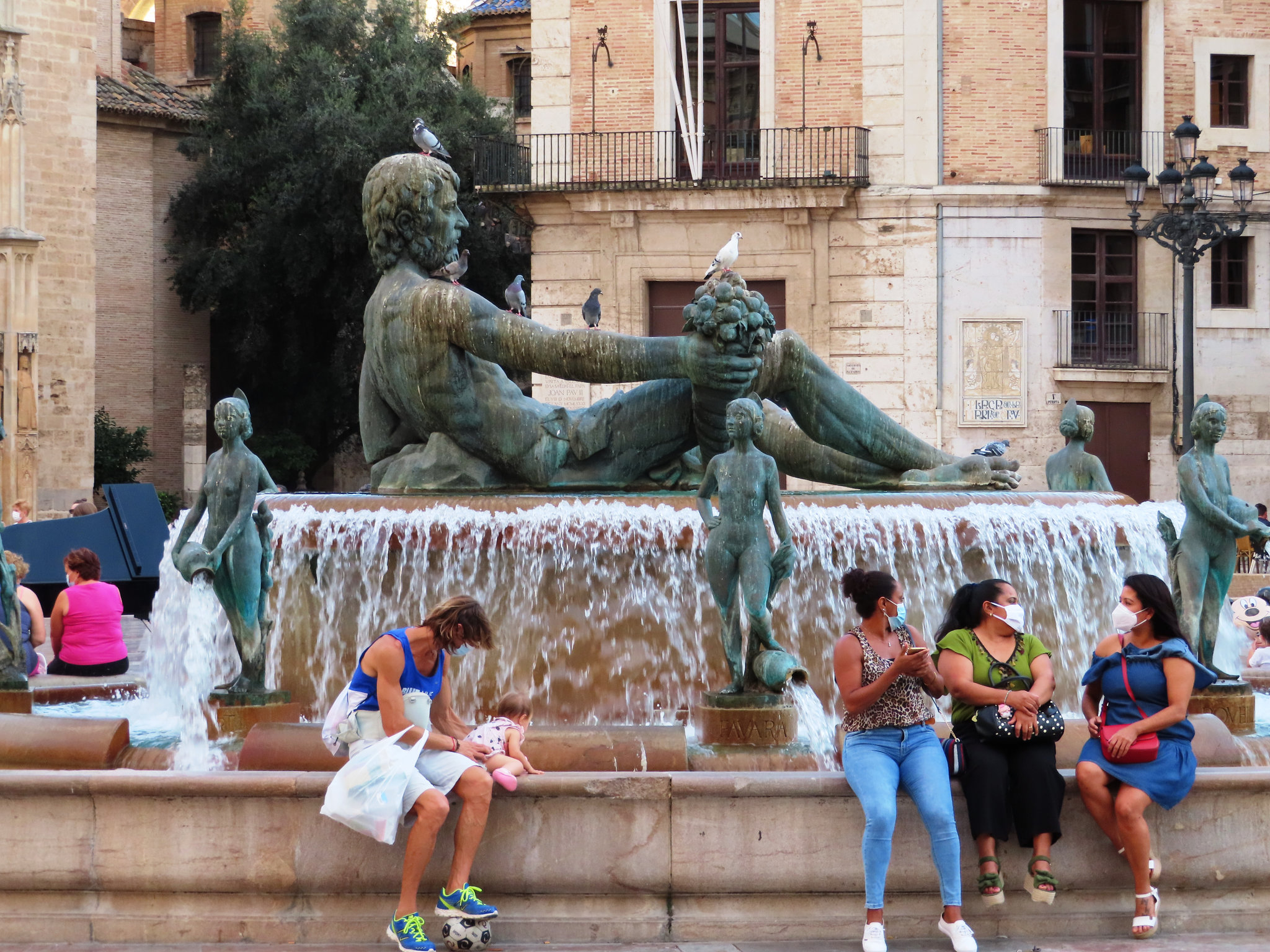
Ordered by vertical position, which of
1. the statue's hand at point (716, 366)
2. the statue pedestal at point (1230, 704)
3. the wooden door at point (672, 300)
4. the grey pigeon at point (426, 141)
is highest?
the wooden door at point (672, 300)

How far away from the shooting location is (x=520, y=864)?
199 inches

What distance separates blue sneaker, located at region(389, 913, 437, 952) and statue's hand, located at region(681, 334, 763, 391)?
2.64 meters

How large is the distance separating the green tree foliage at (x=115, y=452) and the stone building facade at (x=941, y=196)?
1072cm

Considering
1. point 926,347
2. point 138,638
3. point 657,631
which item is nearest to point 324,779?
point 657,631

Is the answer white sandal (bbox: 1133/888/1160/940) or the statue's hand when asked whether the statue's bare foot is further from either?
white sandal (bbox: 1133/888/1160/940)

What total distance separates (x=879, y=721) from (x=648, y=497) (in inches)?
77.1

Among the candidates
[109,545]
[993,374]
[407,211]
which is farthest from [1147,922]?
[993,374]

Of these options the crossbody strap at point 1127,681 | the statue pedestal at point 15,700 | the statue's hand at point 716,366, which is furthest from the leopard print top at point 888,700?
the statue pedestal at point 15,700

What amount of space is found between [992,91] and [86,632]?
2003cm

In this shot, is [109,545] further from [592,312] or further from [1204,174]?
[1204,174]

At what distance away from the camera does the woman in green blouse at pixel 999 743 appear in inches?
197

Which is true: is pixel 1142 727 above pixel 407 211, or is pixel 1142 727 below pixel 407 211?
below

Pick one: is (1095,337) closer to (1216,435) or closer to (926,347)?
(926,347)

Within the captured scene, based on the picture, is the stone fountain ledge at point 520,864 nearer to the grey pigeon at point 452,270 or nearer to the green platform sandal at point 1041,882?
the green platform sandal at point 1041,882
